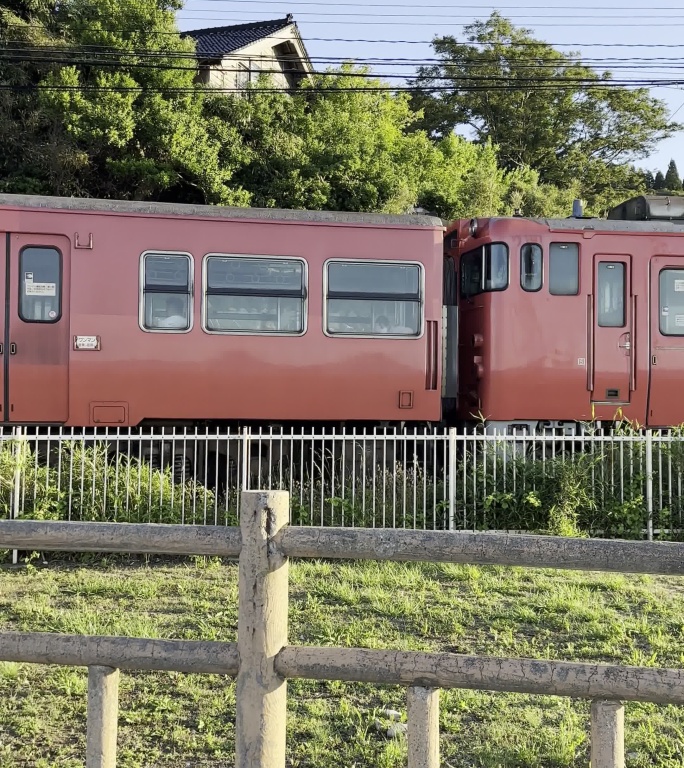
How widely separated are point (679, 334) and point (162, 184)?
14.2 metres

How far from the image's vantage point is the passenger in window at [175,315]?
29.1ft

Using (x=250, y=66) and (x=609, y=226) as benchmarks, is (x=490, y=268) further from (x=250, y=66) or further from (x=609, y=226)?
(x=250, y=66)

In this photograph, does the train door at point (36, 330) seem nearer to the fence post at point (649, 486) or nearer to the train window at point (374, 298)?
the train window at point (374, 298)

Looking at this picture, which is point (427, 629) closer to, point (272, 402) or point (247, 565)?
point (247, 565)

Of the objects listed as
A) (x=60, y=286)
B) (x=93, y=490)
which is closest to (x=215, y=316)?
(x=60, y=286)

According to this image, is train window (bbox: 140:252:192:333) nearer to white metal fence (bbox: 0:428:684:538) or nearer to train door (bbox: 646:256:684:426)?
white metal fence (bbox: 0:428:684:538)

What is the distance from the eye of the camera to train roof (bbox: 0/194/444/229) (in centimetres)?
864

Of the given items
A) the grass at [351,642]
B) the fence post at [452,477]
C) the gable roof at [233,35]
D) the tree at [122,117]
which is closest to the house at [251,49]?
the gable roof at [233,35]

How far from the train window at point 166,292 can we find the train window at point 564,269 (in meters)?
4.45

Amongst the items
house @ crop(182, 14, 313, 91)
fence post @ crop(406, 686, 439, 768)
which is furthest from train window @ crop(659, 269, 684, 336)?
house @ crop(182, 14, 313, 91)

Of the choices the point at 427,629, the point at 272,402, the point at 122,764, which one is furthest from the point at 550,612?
the point at 272,402

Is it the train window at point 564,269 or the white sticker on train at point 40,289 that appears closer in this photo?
the white sticker on train at point 40,289

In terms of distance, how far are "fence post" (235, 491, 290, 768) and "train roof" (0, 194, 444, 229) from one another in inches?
266

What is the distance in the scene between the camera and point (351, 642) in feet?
16.5
